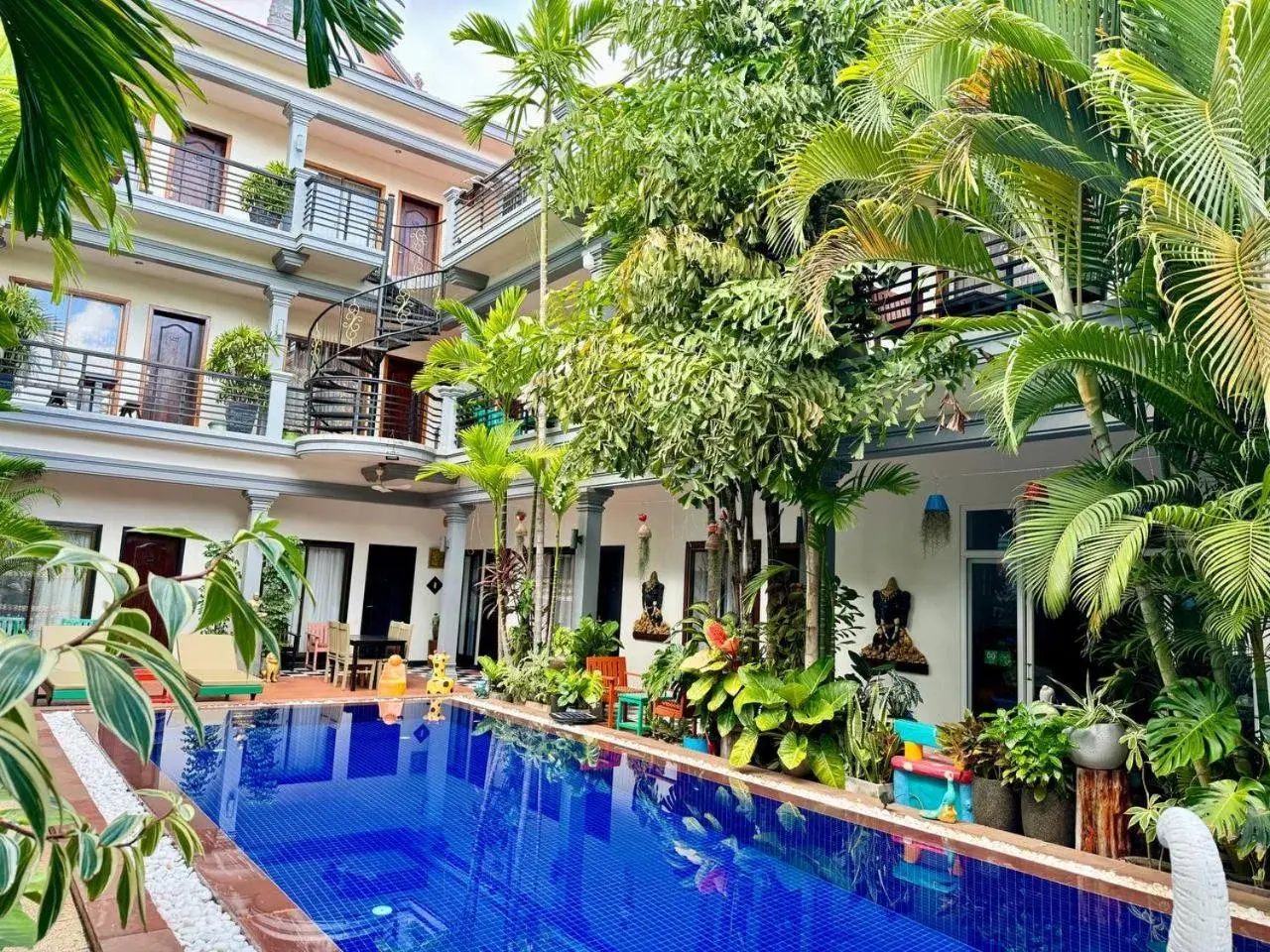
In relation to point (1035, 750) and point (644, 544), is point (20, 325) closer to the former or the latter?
point (644, 544)

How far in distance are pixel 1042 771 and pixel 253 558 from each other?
11.0 m

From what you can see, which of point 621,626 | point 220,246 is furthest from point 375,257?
point 621,626

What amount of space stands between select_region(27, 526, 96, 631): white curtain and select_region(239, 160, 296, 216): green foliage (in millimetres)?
5790

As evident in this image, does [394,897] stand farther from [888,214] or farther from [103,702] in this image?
[888,214]

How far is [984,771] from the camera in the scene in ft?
20.2

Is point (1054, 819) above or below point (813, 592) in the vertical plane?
below

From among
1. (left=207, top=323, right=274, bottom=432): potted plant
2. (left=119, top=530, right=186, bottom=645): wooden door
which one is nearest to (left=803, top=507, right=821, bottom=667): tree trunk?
(left=207, top=323, right=274, bottom=432): potted plant

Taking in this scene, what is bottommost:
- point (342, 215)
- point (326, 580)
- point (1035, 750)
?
point (1035, 750)

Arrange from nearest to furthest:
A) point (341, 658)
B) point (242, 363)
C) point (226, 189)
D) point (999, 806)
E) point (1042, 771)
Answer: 1. point (1042, 771)
2. point (999, 806)
3. point (341, 658)
4. point (242, 363)
5. point (226, 189)

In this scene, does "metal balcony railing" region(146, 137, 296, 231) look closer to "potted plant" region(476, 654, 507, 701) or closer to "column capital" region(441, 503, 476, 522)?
"column capital" region(441, 503, 476, 522)

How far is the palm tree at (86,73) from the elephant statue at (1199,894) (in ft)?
11.1

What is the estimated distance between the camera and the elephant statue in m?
2.53

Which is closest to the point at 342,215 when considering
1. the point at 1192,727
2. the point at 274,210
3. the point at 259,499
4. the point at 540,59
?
the point at 274,210

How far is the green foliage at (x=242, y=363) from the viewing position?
1342 cm
